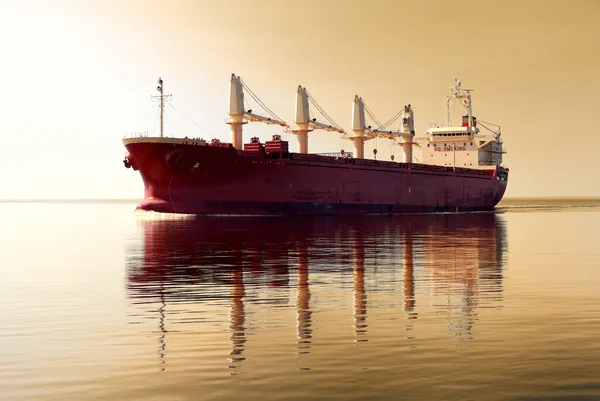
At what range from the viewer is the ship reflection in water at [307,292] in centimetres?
1000

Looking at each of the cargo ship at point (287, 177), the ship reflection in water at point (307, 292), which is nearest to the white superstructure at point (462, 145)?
the cargo ship at point (287, 177)

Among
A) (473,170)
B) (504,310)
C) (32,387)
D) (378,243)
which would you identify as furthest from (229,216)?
(32,387)

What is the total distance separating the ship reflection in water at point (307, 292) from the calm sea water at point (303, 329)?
0.06 metres

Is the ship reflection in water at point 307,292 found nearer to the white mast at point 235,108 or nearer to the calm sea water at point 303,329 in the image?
the calm sea water at point 303,329

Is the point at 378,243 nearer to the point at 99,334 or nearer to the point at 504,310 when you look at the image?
the point at 504,310

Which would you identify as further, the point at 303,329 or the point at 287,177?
the point at 287,177

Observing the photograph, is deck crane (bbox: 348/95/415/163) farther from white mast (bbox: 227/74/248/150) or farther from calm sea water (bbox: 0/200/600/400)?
calm sea water (bbox: 0/200/600/400)

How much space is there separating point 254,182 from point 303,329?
43221 mm

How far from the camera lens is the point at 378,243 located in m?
29.2

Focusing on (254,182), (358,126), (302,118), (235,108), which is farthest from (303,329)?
(358,126)

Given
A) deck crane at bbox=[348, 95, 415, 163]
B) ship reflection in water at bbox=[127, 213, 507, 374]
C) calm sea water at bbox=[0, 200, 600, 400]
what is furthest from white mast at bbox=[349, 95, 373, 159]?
calm sea water at bbox=[0, 200, 600, 400]

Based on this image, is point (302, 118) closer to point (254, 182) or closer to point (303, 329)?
point (254, 182)

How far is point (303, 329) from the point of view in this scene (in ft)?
34.3

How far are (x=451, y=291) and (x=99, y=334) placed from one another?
25.5ft
